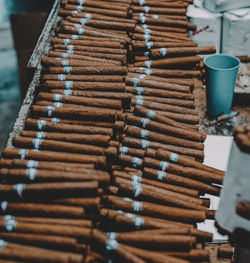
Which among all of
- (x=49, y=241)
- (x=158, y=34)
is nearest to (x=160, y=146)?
(x=49, y=241)

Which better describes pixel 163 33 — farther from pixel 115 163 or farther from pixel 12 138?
pixel 12 138

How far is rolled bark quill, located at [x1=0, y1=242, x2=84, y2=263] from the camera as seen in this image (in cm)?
211

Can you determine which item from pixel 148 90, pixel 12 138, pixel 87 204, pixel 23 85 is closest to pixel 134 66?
pixel 148 90

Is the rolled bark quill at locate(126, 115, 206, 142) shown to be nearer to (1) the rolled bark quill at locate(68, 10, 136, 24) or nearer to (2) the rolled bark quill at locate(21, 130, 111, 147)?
(2) the rolled bark quill at locate(21, 130, 111, 147)

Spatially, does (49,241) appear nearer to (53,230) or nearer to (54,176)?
(53,230)

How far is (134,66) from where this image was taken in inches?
148

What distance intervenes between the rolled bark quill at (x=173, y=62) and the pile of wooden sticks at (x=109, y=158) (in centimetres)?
1

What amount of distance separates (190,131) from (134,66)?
113cm

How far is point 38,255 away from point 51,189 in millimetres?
448

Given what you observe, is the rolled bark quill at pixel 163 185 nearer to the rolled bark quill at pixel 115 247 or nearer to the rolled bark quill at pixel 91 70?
the rolled bark quill at pixel 115 247

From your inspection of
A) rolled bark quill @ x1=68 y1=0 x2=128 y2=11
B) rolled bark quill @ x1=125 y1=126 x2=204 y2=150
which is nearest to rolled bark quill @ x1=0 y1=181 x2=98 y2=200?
rolled bark quill @ x1=125 y1=126 x2=204 y2=150

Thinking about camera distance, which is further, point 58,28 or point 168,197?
point 58,28

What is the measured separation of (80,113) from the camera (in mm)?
2979

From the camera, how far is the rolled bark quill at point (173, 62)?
367 centimetres
